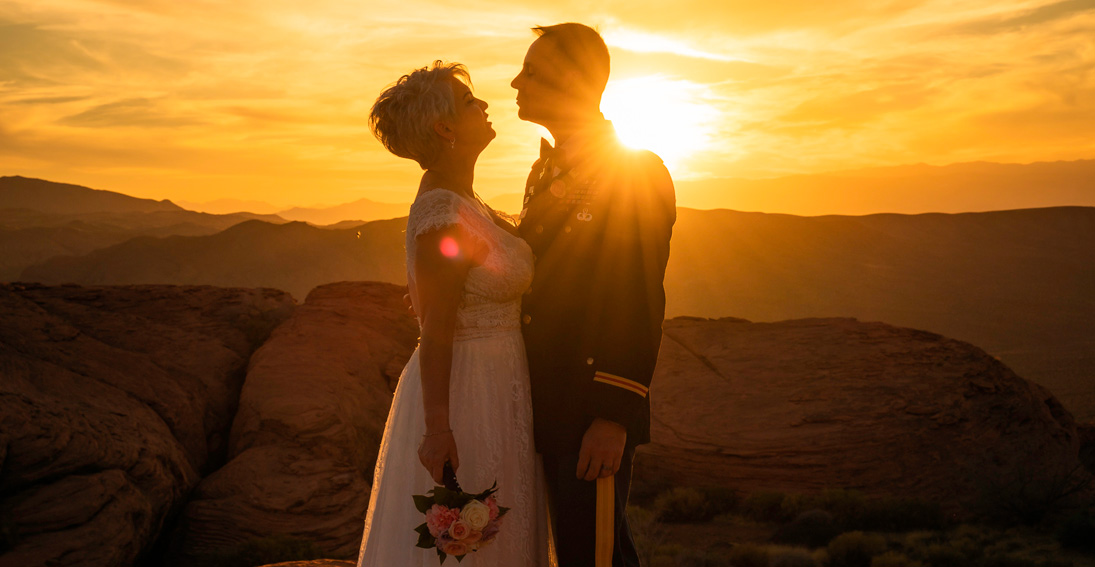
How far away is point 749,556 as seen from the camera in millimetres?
6859

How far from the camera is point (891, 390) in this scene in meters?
8.83

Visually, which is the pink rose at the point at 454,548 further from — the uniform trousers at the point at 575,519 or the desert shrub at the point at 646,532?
the desert shrub at the point at 646,532

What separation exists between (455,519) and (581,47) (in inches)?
67.0

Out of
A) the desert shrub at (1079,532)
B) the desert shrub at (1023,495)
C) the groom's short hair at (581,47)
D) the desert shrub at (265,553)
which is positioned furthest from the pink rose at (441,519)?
the desert shrub at (1023,495)

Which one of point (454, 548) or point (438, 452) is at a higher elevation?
point (438, 452)

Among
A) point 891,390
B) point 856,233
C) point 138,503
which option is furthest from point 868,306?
point 138,503

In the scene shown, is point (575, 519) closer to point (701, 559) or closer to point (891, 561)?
point (701, 559)

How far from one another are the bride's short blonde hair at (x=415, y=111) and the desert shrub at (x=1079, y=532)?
7440 mm

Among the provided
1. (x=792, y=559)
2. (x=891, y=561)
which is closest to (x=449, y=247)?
(x=792, y=559)

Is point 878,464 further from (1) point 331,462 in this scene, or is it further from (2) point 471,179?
(2) point 471,179

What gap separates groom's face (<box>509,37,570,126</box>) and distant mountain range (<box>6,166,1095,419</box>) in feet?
107

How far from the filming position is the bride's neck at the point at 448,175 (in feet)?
8.46

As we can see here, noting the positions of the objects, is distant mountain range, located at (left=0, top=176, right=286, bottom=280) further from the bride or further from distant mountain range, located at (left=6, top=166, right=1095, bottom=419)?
the bride

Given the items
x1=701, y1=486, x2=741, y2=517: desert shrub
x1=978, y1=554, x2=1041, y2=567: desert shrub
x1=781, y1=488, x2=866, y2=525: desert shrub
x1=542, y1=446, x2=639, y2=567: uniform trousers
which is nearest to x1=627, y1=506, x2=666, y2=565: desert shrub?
x1=701, y1=486, x2=741, y2=517: desert shrub
